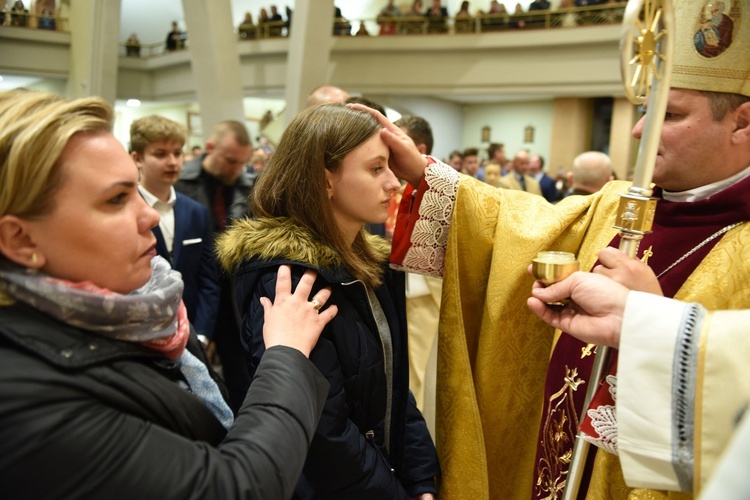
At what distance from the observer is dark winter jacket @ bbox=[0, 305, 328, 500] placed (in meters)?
0.82

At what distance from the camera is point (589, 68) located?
11750 millimetres

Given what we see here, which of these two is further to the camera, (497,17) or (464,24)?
(464,24)

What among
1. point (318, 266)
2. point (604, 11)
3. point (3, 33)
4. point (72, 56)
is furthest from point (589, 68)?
point (318, 266)

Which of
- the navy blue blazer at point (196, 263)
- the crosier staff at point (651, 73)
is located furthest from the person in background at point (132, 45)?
the crosier staff at point (651, 73)

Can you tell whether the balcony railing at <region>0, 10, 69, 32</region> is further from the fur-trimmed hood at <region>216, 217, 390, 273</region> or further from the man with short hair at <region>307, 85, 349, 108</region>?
the fur-trimmed hood at <region>216, 217, 390, 273</region>

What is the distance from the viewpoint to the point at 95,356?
0.92m

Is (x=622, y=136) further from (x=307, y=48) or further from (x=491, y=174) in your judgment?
(x=307, y=48)

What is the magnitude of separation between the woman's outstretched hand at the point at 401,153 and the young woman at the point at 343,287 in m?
0.05

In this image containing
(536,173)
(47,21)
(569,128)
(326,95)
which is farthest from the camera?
(569,128)

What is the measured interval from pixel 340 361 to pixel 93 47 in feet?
24.0

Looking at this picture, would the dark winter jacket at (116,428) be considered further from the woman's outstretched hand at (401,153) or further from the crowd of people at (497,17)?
the crowd of people at (497,17)

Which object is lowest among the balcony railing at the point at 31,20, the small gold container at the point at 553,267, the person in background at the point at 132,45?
the small gold container at the point at 553,267

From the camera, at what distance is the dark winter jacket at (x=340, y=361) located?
140 centimetres

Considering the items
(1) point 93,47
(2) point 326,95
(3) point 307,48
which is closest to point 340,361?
(2) point 326,95
